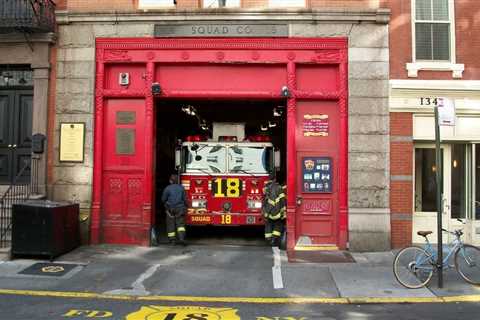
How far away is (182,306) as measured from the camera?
7.68m

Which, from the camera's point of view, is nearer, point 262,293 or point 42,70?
point 262,293

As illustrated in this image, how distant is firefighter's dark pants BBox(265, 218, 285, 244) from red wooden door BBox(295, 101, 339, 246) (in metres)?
0.44

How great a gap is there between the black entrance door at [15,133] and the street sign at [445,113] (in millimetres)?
9665

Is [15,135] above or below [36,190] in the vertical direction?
above

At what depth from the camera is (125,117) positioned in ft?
40.5

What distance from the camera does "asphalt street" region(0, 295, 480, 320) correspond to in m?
7.06

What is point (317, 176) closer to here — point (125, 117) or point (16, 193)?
point (125, 117)

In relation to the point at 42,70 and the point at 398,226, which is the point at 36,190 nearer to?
the point at 42,70

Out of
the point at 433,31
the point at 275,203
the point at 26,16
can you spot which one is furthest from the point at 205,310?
the point at 433,31

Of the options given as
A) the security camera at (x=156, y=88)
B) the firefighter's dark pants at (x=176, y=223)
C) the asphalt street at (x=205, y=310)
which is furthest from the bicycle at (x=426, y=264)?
the security camera at (x=156, y=88)

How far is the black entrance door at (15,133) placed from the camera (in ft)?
41.8

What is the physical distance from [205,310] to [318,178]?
537 cm

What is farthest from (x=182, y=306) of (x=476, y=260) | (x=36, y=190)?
(x=36, y=190)

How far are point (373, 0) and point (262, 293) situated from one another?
25.1 ft
